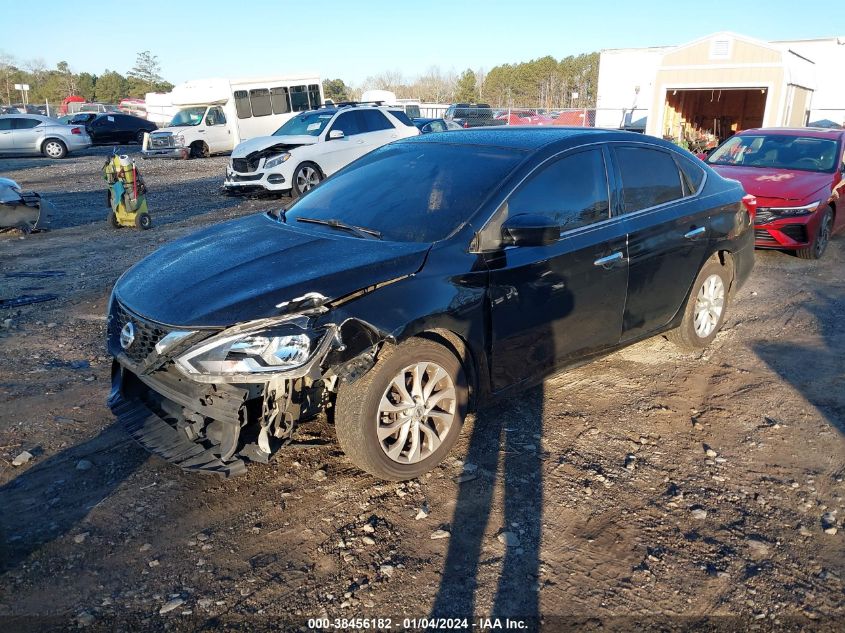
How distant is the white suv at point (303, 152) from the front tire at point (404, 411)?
10.3 metres

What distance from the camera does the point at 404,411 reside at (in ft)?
11.3

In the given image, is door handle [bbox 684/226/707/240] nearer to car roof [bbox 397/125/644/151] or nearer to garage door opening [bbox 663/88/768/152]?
car roof [bbox 397/125/644/151]

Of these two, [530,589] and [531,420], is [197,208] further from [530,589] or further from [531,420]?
[530,589]

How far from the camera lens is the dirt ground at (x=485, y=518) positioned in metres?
Result: 2.71

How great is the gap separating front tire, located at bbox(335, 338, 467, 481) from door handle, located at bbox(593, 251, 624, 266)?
1221 mm

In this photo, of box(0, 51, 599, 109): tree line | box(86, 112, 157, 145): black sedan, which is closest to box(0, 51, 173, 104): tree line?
box(0, 51, 599, 109): tree line

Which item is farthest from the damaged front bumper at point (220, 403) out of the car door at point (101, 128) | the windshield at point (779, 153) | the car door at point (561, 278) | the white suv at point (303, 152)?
the car door at point (101, 128)

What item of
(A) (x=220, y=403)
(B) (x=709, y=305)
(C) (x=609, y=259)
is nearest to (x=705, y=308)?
(B) (x=709, y=305)

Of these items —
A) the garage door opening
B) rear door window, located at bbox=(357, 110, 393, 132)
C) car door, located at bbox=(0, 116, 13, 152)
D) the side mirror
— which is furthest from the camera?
car door, located at bbox=(0, 116, 13, 152)

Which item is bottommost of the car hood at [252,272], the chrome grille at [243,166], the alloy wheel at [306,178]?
the alloy wheel at [306,178]

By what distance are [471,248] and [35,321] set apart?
14.7 feet

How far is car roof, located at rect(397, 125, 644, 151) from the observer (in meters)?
4.28

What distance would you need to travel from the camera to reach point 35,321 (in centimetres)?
606

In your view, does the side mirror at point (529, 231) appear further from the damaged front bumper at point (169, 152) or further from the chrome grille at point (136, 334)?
the damaged front bumper at point (169, 152)
